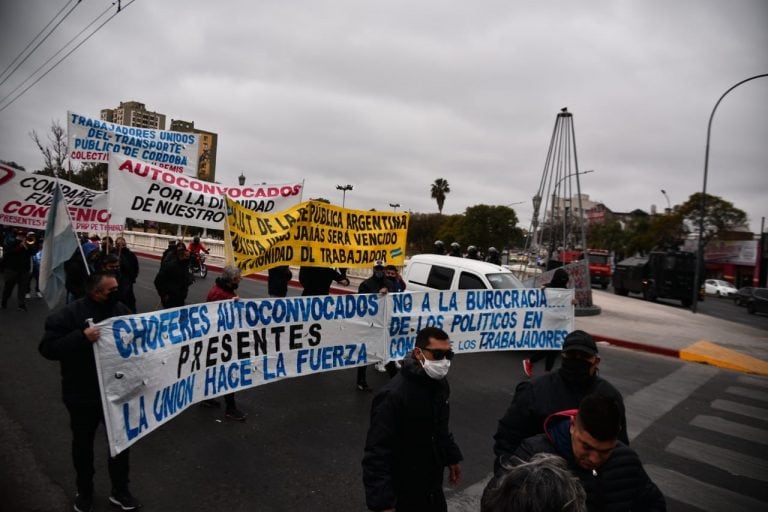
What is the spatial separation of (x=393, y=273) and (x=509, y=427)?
4.22 meters

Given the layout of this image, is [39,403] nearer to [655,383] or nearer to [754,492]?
[754,492]

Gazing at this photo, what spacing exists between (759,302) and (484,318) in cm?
2931

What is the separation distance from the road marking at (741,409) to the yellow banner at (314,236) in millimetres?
5421

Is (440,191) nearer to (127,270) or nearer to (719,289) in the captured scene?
(719,289)

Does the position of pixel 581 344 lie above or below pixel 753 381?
above

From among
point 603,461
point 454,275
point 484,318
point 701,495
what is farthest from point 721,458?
point 454,275

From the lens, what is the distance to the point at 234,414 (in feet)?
16.6

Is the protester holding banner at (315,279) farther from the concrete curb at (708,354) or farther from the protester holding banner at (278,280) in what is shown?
the concrete curb at (708,354)

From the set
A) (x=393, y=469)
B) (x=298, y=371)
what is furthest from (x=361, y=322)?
(x=393, y=469)

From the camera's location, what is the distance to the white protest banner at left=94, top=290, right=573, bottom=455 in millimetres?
3504

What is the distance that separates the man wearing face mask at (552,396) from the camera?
259 centimetres

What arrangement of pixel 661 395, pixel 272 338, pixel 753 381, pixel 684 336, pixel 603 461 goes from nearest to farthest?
pixel 603 461 < pixel 272 338 < pixel 661 395 < pixel 753 381 < pixel 684 336

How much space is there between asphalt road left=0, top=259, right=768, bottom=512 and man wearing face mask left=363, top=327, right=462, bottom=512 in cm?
134

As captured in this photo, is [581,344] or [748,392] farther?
[748,392]
